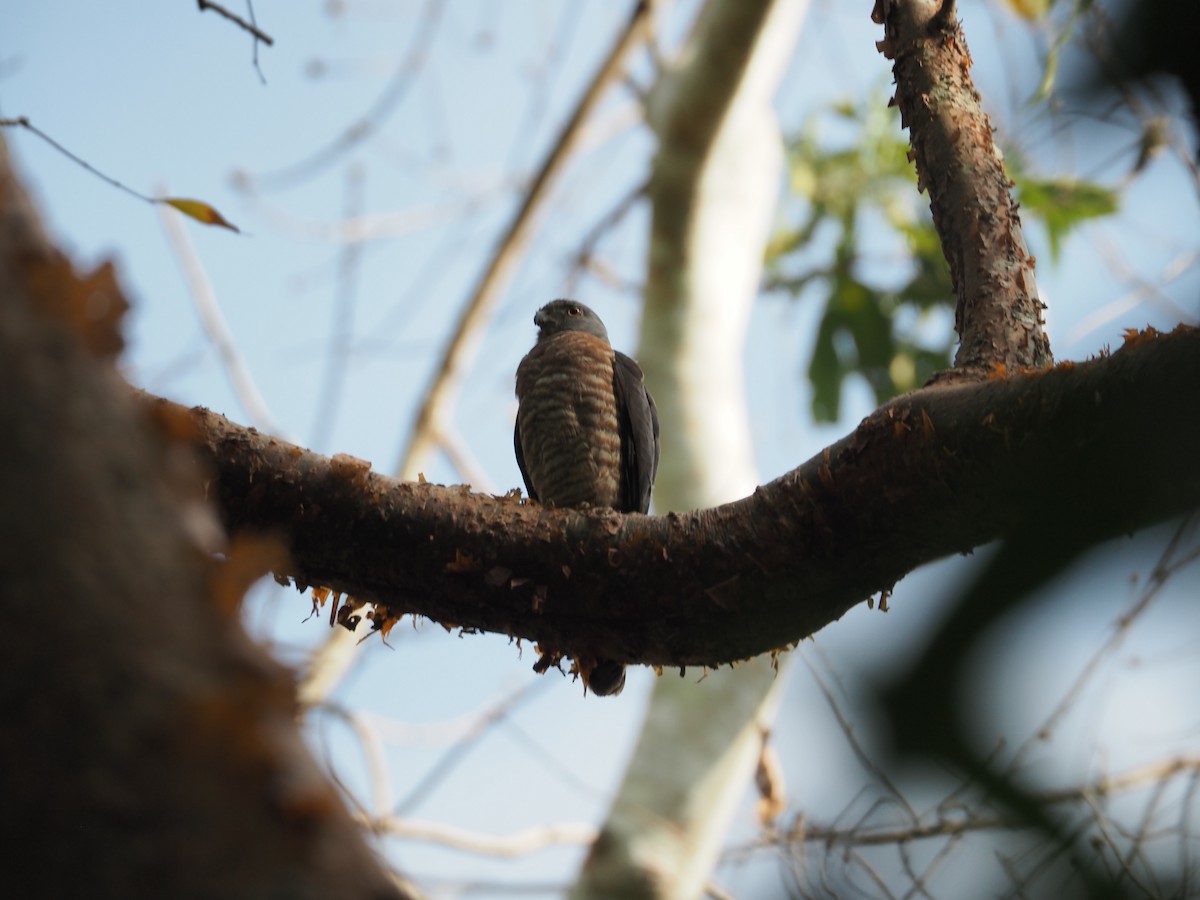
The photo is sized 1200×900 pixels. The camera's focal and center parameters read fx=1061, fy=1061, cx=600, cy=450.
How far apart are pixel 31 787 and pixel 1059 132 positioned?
91 centimetres

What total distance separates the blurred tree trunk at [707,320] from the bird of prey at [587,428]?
2.70 m

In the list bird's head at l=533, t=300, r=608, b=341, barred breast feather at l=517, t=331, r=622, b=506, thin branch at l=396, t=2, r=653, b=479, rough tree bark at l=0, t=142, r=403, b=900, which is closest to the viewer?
rough tree bark at l=0, t=142, r=403, b=900

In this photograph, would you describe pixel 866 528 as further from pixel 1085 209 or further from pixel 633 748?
pixel 1085 209

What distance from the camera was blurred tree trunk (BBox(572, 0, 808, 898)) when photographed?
694 centimetres

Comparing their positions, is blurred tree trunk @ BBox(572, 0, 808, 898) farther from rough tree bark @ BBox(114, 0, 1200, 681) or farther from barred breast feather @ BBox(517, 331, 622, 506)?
rough tree bark @ BBox(114, 0, 1200, 681)

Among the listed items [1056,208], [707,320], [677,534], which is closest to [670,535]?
[677,534]

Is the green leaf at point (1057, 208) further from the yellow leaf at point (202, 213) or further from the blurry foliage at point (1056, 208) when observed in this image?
the yellow leaf at point (202, 213)

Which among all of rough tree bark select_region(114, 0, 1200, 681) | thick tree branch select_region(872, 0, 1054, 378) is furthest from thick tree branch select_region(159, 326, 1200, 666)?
thick tree branch select_region(872, 0, 1054, 378)

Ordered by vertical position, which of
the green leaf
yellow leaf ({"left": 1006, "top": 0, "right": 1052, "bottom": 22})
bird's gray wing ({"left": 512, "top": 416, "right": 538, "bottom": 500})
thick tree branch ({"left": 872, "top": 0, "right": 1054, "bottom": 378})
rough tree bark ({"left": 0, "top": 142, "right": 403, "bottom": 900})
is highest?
yellow leaf ({"left": 1006, "top": 0, "right": 1052, "bottom": 22})

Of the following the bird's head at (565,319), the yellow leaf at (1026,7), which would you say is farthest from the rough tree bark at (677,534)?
the yellow leaf at (1026,7)

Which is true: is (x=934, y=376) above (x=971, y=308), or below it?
below

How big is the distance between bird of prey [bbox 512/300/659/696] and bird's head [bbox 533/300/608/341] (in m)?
0.80

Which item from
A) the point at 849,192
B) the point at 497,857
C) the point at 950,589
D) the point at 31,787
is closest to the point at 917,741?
the point at 950,589

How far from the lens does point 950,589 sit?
0.59 metres
